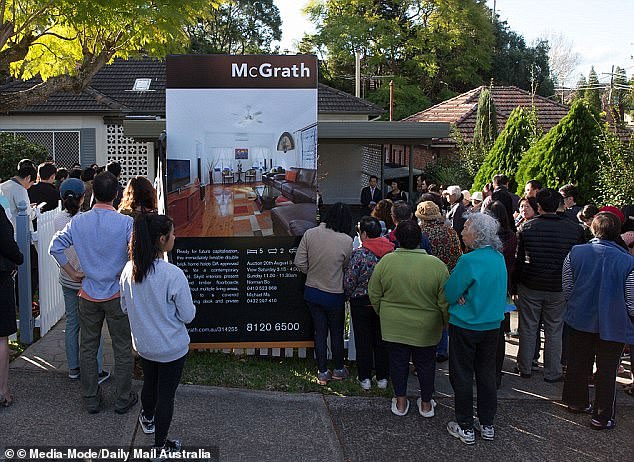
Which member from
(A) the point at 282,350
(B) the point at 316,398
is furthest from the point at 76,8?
(B) the point at 316,398

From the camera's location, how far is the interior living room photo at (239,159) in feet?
21.0

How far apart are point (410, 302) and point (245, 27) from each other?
47355 millimetres

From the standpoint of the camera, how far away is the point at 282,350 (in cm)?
699

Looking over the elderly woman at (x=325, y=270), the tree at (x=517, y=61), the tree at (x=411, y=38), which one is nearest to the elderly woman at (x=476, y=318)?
the elderly woman at (x=325, y=270)

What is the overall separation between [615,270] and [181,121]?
4098mm

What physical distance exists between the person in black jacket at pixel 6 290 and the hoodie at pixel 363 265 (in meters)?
2.73

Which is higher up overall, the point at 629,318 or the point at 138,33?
the point at 138,33

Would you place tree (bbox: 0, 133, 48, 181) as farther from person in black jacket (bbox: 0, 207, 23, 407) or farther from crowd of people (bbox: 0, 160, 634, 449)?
person in black jacket (bbox: 0, 207, 23, 407)

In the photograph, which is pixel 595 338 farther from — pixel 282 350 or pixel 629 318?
pixel 282 350

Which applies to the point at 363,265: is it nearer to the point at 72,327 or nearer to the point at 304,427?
the point at 304,427

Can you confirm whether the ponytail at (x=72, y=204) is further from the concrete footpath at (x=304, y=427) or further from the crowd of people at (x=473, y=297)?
the crowd of people at (x=473, y=297)

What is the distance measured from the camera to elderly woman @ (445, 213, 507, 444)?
496cm

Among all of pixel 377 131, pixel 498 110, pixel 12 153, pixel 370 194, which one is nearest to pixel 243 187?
pixel 377 131

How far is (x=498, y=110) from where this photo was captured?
83.3ft
